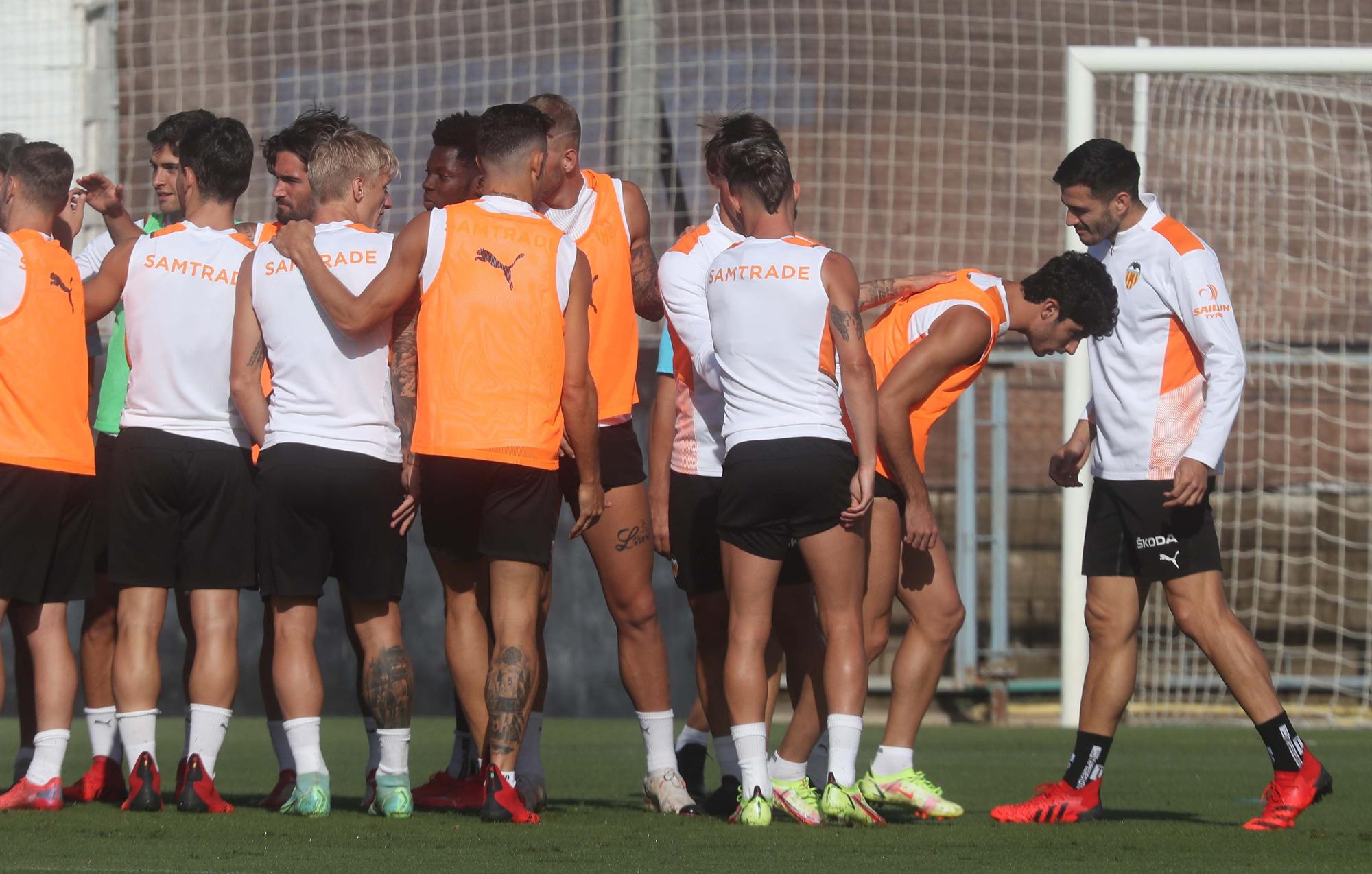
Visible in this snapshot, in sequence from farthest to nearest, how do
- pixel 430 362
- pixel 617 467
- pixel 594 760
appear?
pixel 594 760 < pixel 617 467 < pixel 430 362

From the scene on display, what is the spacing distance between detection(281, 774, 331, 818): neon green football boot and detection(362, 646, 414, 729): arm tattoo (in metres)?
0.24

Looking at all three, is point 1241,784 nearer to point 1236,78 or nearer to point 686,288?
point 686,288

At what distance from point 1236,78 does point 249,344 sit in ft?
21.7

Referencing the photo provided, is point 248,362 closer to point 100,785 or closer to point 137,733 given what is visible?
point 137,733

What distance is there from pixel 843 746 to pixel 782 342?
1136mm

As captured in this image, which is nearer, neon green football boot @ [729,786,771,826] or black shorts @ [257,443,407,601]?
Answer: neon green football boot @ [729,786,771,826]

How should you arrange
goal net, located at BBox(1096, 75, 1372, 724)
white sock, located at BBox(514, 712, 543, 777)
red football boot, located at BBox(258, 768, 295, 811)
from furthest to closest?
goal net, located at BBox(1096, 75, 1372, 724) → white sock, located at BBox(514, 712, 543, 777) → red football boot, located at BBox(258, 768, 295, 811)

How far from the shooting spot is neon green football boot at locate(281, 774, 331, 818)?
5039 mm

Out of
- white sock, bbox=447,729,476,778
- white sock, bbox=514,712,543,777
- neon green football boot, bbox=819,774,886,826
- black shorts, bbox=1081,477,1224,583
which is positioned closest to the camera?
neon green football boot, bbox=819,774,886,826

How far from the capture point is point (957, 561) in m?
10.3

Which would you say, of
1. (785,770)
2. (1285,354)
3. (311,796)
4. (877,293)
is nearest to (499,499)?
(311,796)

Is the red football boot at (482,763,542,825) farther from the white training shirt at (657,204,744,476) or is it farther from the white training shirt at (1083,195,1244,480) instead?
the white training shirt at (1083,195,1244,480)

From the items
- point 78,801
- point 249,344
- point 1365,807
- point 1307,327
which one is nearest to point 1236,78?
point 1307,327

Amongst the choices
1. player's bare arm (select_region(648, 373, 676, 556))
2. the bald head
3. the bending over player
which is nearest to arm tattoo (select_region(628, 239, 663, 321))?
player's bare arm (select_region(648, 373, 676, 556))
